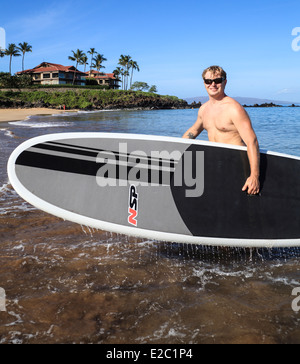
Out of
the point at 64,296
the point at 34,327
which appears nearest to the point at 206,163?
the point at 64,296

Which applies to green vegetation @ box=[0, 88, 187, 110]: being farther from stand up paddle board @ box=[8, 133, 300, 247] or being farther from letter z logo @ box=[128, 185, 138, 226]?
letter z logo @ box=[128, 185, 138, 226]

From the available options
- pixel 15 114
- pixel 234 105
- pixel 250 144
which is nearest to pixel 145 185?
pixel 250 144

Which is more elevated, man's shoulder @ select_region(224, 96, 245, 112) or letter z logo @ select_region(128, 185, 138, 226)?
man's shoulder @ select_region(224, 96, 245, 112)

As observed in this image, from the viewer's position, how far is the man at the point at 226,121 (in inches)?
115

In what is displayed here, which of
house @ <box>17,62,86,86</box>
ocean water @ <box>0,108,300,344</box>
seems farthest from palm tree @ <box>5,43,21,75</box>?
ocean water @ <box>0,108,300,344</box>

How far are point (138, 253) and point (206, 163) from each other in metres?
1.30

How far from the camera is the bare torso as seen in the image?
125 inches

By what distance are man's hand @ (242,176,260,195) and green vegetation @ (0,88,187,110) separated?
57.5 m

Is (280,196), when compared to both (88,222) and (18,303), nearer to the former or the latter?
(88,222)

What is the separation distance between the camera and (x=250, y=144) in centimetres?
291

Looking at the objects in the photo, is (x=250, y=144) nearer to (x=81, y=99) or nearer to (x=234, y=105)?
(x=234, y=105)

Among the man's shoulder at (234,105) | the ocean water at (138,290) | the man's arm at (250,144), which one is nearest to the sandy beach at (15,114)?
the ocean water at (138,290)

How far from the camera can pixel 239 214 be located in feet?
10.2
